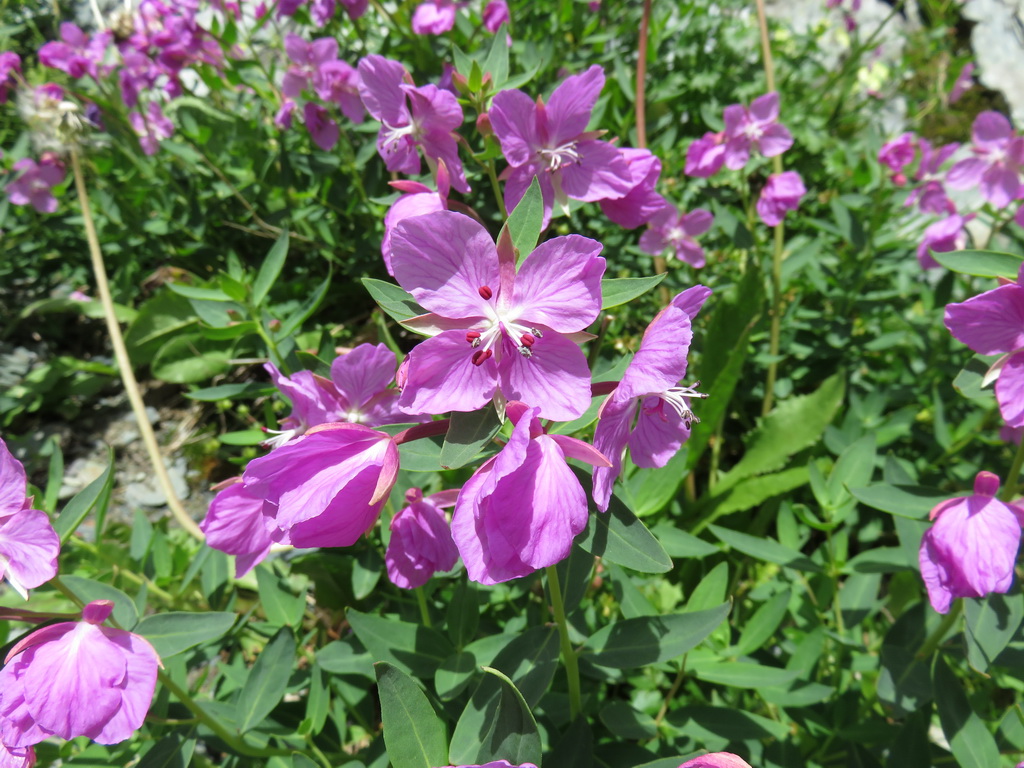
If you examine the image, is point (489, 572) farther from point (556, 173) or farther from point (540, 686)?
point (556, 173)

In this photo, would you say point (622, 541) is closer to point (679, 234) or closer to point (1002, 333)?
point (1002, 333)

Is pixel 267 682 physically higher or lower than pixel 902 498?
lower

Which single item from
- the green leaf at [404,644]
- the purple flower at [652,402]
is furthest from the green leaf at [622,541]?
the green leaf at [404,644]

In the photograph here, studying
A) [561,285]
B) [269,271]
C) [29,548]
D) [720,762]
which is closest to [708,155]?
[269,271]

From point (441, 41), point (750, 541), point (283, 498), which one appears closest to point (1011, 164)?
point (750, 541)

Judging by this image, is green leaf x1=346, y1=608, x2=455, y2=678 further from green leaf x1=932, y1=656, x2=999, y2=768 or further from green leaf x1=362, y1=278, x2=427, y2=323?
green leaf x1=932, y1=656, x2=999, y2=768

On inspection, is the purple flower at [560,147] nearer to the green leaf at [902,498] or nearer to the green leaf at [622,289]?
the green leaf at [622,289]

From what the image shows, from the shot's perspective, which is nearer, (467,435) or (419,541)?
(467,435)
